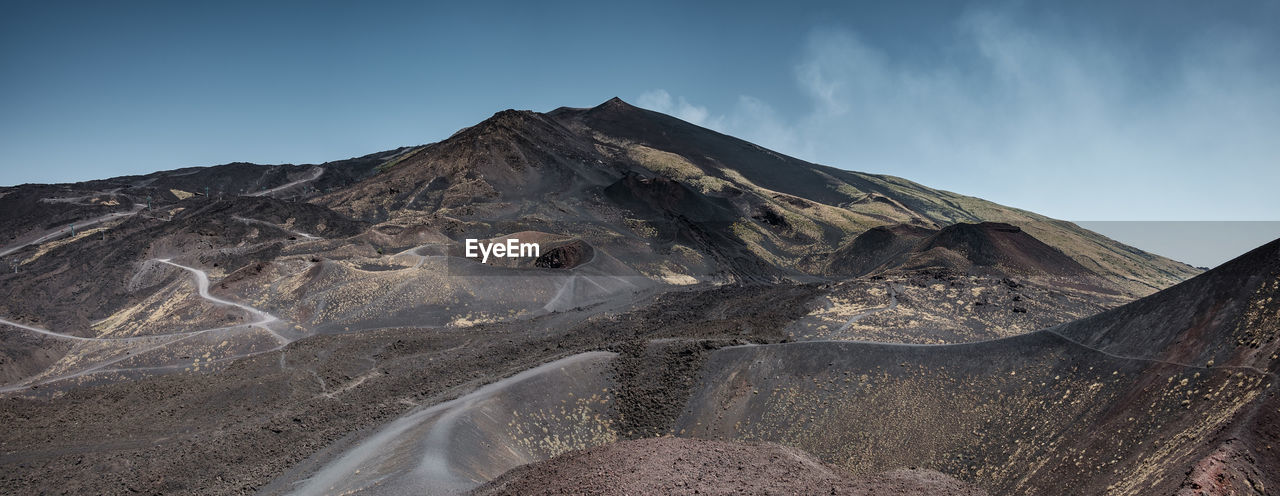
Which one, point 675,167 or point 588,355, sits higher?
point 675,167

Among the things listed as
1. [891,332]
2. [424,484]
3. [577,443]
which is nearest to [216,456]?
[424,484]

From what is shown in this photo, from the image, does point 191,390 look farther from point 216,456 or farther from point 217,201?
point 217,201
